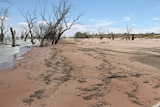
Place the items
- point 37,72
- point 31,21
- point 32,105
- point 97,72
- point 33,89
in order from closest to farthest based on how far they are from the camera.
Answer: point 32,105 < point 33,89 < point 97,72 < point 37,72 < point 31,21

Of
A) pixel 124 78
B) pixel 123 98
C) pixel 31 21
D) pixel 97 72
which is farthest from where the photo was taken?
pixel 31 21

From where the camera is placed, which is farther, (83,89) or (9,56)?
(9,56)

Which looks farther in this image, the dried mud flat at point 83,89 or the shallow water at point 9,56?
the shallow water at point 9,56

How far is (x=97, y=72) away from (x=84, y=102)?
12.6ft

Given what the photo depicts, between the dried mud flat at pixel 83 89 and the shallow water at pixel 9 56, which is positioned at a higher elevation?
the dried mud flat at pixel 83 89

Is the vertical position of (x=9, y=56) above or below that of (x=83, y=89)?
below

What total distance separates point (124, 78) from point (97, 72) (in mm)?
1468

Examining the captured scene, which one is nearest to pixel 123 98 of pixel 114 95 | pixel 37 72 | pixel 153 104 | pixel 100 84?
pixel 114 95

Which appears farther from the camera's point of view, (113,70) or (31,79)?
(113,70)

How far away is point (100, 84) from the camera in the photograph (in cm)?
848

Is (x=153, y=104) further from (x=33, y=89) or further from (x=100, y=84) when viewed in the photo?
(x=33, y=89)

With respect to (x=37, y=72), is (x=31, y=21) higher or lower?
higher

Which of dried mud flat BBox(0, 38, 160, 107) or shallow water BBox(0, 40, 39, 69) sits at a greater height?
dried mud flat BBox(0, 38, 160, 107)

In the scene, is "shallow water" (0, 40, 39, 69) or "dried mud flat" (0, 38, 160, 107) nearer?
"dried mud flat" (0, 38, 160, 107)
